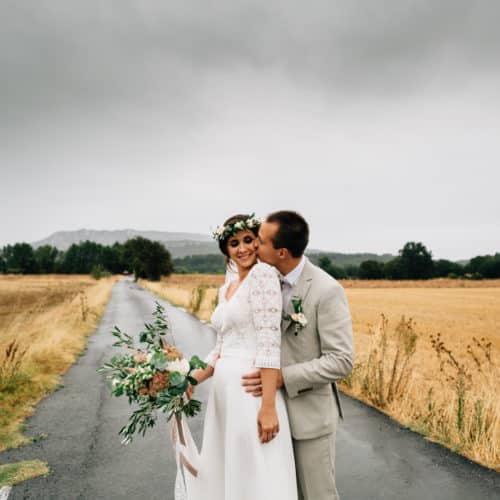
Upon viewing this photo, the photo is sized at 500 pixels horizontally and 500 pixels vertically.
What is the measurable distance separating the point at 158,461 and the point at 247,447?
2602 millimetres

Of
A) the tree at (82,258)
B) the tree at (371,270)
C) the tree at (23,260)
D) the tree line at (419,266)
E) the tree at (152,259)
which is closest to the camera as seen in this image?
the tree at (152,259)

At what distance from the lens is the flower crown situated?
250 centimetres

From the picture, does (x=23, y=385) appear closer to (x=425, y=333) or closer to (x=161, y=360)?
(x=161, y=360)

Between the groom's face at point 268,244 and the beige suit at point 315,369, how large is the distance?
203 millimetres

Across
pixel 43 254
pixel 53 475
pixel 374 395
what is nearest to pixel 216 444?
pixel 53 475

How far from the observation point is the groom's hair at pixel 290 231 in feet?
7.21

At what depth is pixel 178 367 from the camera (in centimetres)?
230

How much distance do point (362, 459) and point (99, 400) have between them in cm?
424

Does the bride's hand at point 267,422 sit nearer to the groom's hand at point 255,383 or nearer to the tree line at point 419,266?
the groom's hand at point 255,383

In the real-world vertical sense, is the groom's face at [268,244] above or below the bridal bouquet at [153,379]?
above

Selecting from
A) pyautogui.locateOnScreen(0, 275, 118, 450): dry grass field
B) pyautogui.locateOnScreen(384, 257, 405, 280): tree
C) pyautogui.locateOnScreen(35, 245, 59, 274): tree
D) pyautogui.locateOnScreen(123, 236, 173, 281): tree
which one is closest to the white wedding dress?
pyautogui.locateOnScreen(0, 275, 118, 450): dry grass field

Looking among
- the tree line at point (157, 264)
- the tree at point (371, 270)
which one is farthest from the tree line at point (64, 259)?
the tree at point (371, 270)

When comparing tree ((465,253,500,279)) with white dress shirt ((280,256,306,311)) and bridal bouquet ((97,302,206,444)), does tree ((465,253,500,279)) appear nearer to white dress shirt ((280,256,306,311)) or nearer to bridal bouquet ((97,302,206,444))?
white dress shirt ((280,256,306,311))

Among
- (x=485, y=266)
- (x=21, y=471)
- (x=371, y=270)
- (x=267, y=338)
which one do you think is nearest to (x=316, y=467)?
(x=267, y=338)
